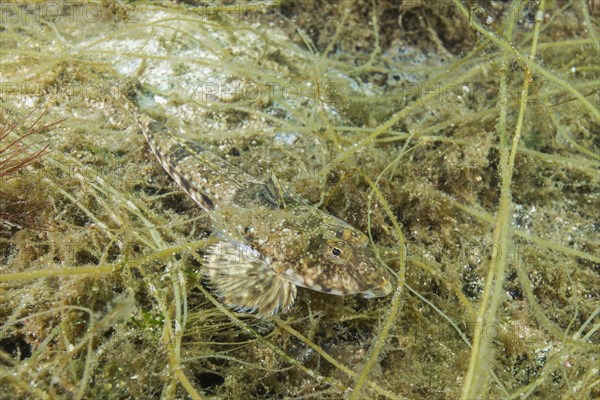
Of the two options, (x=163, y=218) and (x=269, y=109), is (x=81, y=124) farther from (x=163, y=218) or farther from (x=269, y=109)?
(x=269, y=109)

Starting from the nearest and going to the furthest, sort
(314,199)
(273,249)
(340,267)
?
(340,267), (273,249), (314,199)

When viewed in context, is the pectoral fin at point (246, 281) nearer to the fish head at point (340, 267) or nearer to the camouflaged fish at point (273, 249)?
the camouflaged fish at point (273, 249)

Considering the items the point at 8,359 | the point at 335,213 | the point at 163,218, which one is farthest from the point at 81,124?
the point at 335,213

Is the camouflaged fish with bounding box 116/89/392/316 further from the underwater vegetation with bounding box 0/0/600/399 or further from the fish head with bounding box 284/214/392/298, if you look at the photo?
the underwater vegetation with bounding box 0/0/600/399

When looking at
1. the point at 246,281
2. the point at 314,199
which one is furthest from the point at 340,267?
the point at 314,199

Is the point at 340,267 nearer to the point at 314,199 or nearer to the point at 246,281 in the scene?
the point at 246,281

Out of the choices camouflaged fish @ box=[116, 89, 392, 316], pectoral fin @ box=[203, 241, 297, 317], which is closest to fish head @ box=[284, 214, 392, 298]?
camouflaged fish @ box=[116, 89, 392, 316]

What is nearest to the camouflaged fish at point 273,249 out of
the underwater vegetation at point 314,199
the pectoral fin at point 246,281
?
the pectoral fin at point 246,281
